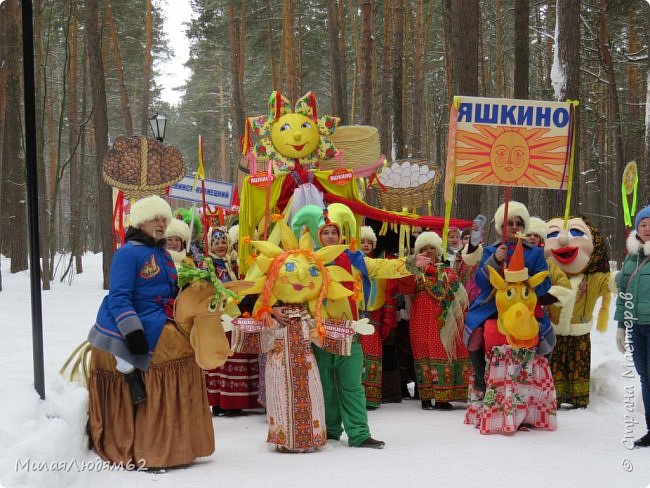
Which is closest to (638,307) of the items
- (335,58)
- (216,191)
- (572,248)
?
(572,248)

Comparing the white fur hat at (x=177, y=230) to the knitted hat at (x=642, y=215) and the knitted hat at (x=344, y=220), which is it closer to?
the knitted hat at (x=344, y=220)

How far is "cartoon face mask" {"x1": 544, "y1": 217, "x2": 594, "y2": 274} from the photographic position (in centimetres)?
684

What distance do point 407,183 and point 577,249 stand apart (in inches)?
89.6

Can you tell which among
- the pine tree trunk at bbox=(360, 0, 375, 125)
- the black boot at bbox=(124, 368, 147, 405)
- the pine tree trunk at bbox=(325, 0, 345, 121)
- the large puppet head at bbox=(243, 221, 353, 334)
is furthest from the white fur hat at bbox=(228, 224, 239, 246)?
the pine tree trunk at bbox=(325, 0, 345, 121)

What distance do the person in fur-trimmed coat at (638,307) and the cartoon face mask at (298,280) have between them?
233cm

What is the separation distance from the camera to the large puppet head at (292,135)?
301 inches

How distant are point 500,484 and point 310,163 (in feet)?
13.9

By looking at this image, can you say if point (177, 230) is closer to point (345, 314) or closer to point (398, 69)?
point (345, 314)

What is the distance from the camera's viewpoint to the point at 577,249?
6.84m

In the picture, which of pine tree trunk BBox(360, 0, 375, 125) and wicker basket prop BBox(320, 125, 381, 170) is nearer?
wicker basket prop BBox(320, 125, 381, 170)

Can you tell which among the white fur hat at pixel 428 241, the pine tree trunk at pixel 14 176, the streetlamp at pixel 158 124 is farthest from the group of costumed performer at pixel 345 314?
the pine tree trunk at pixel 14 176

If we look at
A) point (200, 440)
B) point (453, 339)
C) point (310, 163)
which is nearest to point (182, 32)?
point (310, 163)

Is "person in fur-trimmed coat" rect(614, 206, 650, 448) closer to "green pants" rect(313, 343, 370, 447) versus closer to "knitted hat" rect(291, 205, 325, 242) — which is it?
"green pants" rect(313, 343, 370, 447)

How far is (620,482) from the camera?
4.57 m
